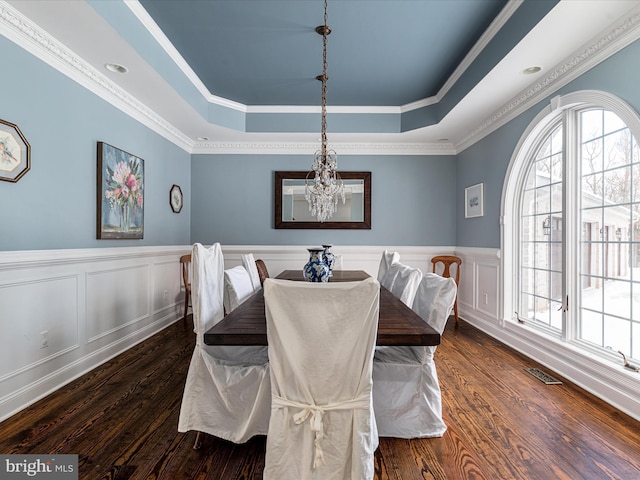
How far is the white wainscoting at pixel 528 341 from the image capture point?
2.22m

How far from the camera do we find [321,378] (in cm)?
133

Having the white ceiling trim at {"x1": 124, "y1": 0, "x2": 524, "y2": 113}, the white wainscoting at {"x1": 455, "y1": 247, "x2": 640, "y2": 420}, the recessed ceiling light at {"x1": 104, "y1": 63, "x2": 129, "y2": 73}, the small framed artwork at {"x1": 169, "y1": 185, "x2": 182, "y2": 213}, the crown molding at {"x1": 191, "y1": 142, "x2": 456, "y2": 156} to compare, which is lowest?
the white wainscoting at {"x1": 455, "y1": 247, "x2": 640, "y2": 420}

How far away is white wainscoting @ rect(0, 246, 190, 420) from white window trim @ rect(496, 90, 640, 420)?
3879mm

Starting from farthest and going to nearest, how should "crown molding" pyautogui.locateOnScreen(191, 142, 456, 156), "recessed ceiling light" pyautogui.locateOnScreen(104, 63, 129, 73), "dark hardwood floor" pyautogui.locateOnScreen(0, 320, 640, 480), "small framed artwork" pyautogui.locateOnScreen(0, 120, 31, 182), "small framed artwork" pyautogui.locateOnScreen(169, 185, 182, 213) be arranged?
"crown molding" pyautogui.locateOnScreen(191, 142, 456, 156) < "small framed artwork" pyautogui.locateOnScreen(169, 185, 182, 213) < "recessed ceiling light" pyautogui.locateOnScreen(104, 63, 129, 73) < "small framed artwork" pyautogui.locateOnScreen(0, 120, 31, 182) < "dark hardwood floor" pyautogui.locateOnScreen(0, 320, 640, 480)

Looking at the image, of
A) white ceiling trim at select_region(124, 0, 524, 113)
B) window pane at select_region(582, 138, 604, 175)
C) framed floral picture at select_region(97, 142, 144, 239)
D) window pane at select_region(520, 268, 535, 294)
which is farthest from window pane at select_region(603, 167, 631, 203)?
framed floral picture at select_region(97, 142, 144, 239)

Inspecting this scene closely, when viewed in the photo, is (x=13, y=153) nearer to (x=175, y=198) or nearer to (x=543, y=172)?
(x=175, y=198)

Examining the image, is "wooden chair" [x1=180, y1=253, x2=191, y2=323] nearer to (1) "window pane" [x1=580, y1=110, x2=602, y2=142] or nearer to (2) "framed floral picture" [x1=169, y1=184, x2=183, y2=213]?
(2) "framed floral picture" [x1=169, y1=184, x2=183, y2=213]

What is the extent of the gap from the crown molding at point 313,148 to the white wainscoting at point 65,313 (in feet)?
6.22

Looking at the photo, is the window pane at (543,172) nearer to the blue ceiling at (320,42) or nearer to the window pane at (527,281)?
the window pane at (527,281)

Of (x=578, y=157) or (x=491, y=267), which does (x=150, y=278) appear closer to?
(x=491, y=267)

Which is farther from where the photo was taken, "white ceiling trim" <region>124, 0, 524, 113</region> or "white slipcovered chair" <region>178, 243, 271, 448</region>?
"white ceiling trim" <region>124, 0, 524, 113</region>

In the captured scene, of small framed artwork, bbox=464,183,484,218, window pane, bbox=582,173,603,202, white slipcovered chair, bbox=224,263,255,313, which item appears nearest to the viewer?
white slipcovered chair, bbox=224,263,255,313

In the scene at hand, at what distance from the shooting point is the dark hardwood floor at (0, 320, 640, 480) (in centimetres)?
165

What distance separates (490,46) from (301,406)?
121 inches
